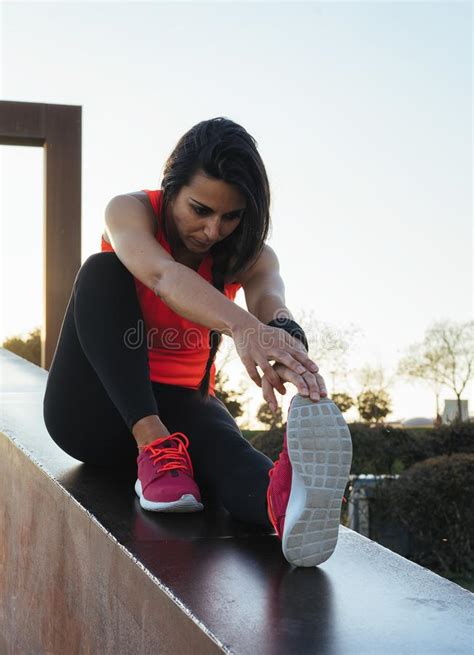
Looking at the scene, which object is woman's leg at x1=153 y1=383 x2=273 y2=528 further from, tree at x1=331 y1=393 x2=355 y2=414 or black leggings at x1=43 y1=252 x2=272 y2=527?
tree at x1=331 y1=393 x2=355 y2=414

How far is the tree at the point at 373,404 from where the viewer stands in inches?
461

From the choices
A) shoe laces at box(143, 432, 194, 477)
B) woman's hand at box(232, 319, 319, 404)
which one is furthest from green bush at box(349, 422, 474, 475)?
woman's hand at box(232, 319, 319, 404)

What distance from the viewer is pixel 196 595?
1076mm

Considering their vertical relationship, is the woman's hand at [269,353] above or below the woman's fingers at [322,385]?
above

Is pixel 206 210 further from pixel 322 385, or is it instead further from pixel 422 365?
pixel 422 365

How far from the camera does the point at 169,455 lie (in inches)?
60.8

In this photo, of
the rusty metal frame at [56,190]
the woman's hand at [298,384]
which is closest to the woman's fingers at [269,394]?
the woman's hand at [298,384]

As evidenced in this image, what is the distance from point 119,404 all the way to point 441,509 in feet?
18.4

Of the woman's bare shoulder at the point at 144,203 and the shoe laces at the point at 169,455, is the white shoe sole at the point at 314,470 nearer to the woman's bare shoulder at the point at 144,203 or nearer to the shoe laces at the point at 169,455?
the shoe laces at the point at 169,455

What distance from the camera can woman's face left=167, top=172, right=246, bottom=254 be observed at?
5.33ft

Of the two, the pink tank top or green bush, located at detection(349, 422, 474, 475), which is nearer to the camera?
the pink tank top

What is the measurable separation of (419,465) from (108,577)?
5.83m

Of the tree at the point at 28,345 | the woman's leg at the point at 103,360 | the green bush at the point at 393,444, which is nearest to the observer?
the woman's leg at the point at 103,360

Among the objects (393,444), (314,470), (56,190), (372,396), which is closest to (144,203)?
(314,470)
